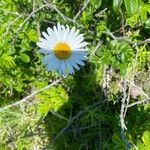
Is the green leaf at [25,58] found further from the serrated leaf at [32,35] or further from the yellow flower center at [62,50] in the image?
the yellow flower center at [62,50]

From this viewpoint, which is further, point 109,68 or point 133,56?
point 109,68

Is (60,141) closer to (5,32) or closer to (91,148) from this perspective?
(91,148)

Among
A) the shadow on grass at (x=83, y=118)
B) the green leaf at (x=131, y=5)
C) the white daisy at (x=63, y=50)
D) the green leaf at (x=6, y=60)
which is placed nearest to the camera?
the green leaf at (x=131, y=5)

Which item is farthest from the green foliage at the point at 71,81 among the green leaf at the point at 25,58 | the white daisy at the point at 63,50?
the white daisy at the point at 63,50

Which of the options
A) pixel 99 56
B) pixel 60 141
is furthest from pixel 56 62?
pixel 60 141

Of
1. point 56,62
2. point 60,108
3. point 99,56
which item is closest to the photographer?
point 56,62

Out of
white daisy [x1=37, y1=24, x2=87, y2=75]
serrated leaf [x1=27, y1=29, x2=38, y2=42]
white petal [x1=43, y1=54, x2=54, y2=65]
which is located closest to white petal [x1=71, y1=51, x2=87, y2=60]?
white daisy [x1=37, y1=24, x2=87, y2=75]

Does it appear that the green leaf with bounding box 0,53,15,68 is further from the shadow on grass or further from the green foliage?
the shadow on grass

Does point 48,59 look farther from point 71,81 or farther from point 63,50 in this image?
point 71,81

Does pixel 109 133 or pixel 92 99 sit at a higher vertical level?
pixel 92 99
